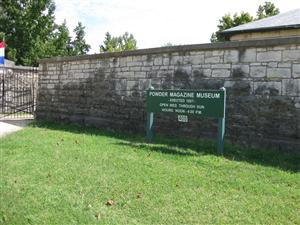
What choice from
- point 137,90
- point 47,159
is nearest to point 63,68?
point 137,90

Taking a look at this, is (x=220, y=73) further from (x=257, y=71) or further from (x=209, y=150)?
(x=209, y=150)

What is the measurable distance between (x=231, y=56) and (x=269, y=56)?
0.94 meters

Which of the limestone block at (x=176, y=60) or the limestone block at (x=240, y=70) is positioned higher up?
the limestone block at (x=176, y=60)

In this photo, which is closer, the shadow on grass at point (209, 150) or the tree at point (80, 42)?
the shadow on grass at point (209, 150)

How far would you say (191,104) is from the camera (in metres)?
8.71

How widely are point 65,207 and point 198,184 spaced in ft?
6.22

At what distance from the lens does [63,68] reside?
14633mm

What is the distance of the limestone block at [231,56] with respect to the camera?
925 cm

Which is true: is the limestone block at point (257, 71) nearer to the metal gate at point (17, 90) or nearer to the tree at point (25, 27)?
the metal gate at point (17, 90)

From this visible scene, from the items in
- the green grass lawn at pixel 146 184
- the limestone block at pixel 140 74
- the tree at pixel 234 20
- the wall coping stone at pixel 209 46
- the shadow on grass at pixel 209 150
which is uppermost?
the tree at pixel 234 20

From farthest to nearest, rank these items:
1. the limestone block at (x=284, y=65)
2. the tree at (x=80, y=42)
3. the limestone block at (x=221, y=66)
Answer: the tree at (x=80, y=42) → the limestone block at (x=221, y=66) → the limestone block at (x=284, y=65)

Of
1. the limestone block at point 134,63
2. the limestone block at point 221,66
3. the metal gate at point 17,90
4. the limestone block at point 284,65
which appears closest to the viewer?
the limestone block at point 284,65

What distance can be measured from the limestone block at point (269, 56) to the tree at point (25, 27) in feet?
105

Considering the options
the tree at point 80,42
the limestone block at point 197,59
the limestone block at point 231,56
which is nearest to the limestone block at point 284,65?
the limestone block at point 231,56
